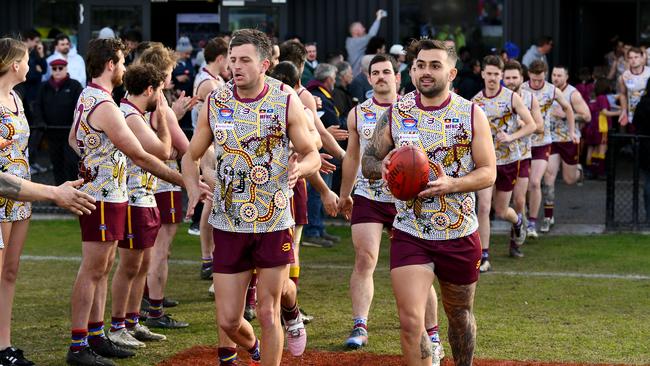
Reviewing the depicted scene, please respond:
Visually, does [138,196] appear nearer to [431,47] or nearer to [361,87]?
[431,47]

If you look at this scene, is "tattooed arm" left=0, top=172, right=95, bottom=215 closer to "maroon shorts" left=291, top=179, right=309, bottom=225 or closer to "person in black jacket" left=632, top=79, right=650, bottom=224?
"maroon shorts" left=291, top=179, right=309, bottom=225

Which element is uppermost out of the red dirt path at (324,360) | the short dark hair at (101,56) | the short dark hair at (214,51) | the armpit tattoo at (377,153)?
the short dark hair at (214,51)

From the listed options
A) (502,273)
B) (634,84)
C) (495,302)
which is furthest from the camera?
(634,84)

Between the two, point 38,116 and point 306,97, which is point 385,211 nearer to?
point 306,97

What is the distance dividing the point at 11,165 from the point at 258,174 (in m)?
1.91

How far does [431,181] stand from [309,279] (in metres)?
5.11

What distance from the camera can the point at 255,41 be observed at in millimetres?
7898

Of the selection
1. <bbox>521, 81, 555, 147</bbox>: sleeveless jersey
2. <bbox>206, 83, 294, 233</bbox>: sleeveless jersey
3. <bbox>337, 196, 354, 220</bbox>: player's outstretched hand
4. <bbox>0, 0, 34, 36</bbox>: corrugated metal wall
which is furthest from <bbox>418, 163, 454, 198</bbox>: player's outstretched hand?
<bbox>0, 0, 34, 36</bbox>: corrugated metal wall

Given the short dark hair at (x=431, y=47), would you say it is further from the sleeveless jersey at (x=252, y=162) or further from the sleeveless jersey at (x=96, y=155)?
the sleeveless jersey at (x=96, y=155)

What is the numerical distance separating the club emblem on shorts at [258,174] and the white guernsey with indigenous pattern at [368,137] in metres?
1.81

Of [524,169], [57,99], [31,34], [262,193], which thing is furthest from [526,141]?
[31,34]

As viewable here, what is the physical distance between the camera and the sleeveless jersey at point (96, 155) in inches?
343

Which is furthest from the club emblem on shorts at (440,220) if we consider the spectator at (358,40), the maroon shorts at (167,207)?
the spectator at (358,40)

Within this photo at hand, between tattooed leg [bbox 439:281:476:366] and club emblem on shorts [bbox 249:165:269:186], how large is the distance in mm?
1328
